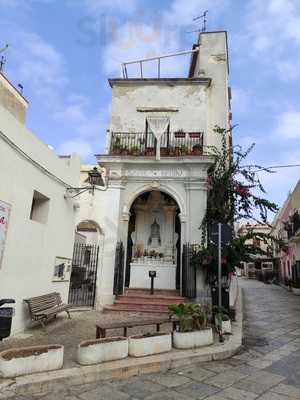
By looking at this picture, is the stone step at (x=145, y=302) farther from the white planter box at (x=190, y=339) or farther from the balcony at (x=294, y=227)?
the balcony at (x=294, y=227)

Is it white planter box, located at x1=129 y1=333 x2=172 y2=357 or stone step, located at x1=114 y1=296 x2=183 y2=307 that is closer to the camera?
white planter box, located at x1=129 y1=333 x2=172 y2=357

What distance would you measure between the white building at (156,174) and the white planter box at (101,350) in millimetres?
5505

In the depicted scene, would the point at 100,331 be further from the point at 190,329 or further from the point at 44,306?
the point at 44,306

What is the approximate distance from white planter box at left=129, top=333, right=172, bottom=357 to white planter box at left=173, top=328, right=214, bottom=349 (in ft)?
0.71

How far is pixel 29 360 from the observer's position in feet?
13.9

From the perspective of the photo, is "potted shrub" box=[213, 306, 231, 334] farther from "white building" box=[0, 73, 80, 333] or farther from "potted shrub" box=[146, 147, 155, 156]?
"potted shrub" box=[146, 147, 155, 156]

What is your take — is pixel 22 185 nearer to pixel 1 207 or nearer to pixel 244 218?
pixel 1 207

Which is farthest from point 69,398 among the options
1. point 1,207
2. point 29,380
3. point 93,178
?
point 93,178

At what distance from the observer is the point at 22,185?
273 inches

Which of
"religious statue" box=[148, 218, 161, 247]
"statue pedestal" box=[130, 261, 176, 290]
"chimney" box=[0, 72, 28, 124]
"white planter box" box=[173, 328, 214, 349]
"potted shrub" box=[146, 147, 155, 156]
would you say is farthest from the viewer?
"religious statue" box=[148, 218, 161, 247]

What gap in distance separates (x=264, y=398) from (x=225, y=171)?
8.42 meters

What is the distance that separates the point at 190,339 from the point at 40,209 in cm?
479

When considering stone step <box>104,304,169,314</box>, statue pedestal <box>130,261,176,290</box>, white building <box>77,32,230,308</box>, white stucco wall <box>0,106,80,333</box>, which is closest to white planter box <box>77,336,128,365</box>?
white stucco wall <box>0,106,80,333</box>

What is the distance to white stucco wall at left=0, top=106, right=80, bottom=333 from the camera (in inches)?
251
